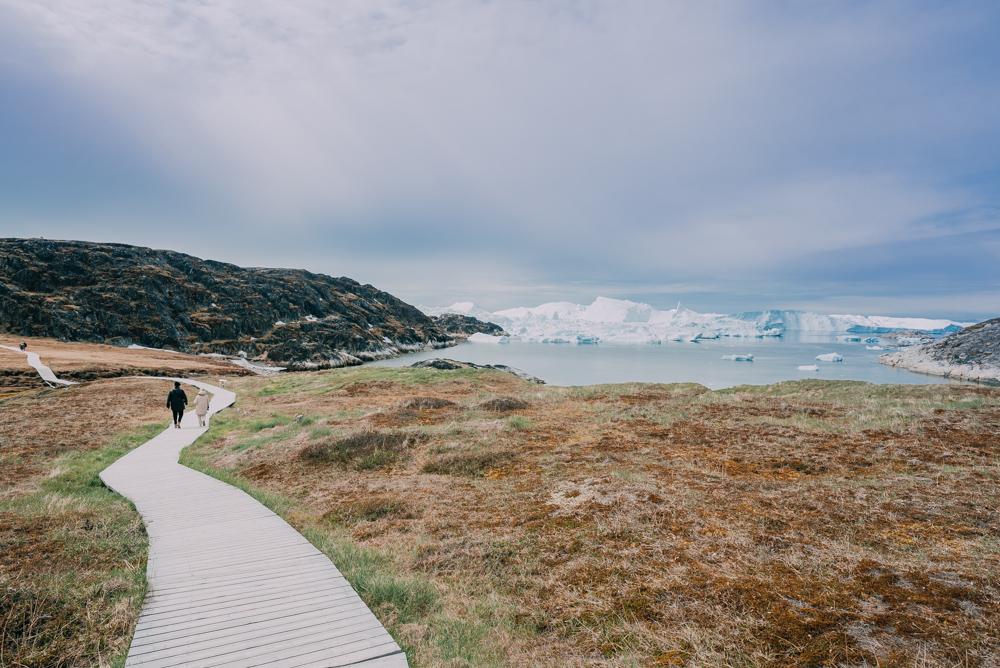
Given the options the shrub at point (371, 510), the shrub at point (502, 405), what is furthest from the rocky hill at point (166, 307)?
the shrub at point (371, 510)

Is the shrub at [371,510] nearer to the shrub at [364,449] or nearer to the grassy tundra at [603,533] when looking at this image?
the grassy tundra at [603,533]

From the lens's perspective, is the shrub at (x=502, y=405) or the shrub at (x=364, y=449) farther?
the shrub at (x=502, y=405)

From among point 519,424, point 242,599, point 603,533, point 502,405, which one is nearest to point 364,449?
point 519,424

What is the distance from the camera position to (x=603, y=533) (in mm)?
9609

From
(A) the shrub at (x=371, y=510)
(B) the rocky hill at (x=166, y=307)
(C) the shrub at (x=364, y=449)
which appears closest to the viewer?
(A) the shrub at (x=371, y=510)

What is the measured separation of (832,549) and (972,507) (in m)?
4.71

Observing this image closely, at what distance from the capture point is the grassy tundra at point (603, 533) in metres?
6.11

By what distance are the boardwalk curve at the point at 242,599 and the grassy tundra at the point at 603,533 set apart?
1.19 feet

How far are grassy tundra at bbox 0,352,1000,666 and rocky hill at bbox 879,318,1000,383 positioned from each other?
88114mm

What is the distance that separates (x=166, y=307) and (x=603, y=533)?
5579 inches

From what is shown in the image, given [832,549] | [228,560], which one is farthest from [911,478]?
[228,560]

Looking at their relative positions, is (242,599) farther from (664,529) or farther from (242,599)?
(664,529)

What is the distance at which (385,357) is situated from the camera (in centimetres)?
13488

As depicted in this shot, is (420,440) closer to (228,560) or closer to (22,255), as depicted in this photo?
(228,560)
